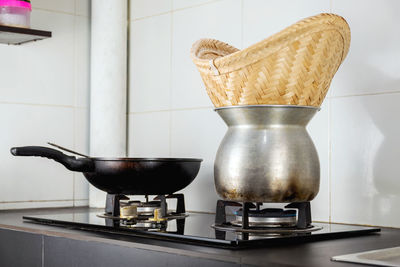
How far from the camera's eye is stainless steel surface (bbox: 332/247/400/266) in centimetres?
91

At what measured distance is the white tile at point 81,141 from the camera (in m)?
2.10

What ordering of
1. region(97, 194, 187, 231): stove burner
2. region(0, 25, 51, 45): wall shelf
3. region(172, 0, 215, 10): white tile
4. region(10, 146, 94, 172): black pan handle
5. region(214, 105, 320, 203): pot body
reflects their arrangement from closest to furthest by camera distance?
region(214, 105, 320, 203): pot body
region(97, 194, 187, 231): stove burner
region(10, 146, 94, 172): black pan handle
region(0, 25, 51, 45): wall shelf
region(172, 0, 215, 10): white tile

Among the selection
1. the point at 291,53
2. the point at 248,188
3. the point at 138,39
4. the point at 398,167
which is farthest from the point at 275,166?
the point at 138,39

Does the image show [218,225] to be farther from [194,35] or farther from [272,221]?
[194,35]

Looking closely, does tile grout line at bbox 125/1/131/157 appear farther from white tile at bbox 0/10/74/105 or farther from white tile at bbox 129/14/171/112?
white tile at bbox 0/10/74/105

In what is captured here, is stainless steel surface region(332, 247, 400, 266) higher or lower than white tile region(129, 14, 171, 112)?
lower

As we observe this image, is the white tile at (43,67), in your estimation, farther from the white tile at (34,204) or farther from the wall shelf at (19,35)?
the white tile at (34,204)

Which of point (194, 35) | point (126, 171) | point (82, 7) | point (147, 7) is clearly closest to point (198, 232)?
point (126, 171)

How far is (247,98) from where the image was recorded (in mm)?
1271

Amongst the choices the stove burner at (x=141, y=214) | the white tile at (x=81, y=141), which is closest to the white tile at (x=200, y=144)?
the stove burner at (x=141, y=214)

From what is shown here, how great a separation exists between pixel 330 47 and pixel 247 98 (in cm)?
19

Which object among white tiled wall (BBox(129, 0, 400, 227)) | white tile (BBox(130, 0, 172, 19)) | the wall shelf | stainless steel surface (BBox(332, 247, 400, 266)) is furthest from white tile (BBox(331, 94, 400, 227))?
the wall shelf

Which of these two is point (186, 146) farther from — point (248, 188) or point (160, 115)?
point (248, 188)

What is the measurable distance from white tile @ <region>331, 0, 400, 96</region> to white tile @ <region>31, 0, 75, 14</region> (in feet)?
3.22
